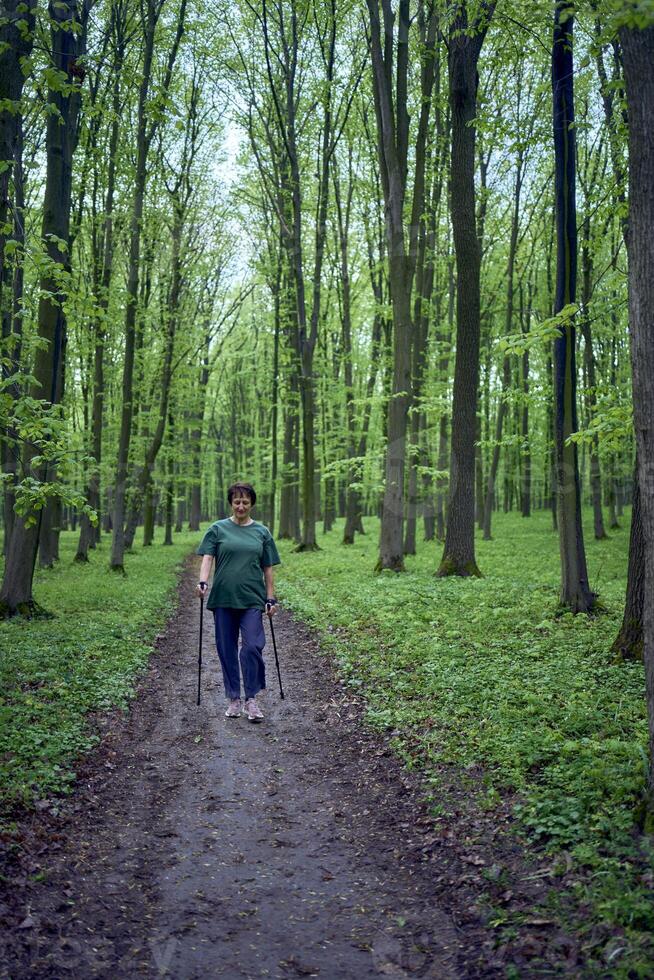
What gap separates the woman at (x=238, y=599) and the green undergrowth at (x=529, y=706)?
1314 millimetres

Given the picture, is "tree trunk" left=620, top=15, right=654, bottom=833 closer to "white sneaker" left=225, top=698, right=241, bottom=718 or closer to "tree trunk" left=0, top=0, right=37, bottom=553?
"white sneaker" left=225, top=698, right=241, bottom=718

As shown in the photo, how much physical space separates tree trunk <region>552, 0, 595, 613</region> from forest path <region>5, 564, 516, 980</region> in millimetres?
4539

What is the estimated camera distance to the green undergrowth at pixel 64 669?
546 cm

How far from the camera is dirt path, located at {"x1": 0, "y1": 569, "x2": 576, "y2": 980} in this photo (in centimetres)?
349

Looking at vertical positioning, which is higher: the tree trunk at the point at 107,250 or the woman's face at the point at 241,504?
the tree trunk at the point at 107,250

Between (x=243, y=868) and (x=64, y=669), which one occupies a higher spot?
(x=64, y=669)

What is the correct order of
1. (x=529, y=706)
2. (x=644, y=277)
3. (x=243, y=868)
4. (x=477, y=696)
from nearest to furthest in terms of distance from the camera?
1. (x=644, y=277)
2. (x=243, y=868)
3. (x=529, y=706)
4. (x=477, y=696)

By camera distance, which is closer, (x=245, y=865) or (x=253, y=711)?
(x=245, y=865)

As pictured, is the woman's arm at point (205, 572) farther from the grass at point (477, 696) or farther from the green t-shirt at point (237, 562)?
the grass at point (477, 696)

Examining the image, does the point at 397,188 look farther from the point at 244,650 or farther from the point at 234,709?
the point at 234,709

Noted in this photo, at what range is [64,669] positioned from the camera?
8.16 m

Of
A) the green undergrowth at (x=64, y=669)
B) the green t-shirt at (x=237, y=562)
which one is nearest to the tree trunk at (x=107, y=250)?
the green undergrowth at (x=64, y=669)

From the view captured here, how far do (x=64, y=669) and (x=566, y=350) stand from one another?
8011 millimetres

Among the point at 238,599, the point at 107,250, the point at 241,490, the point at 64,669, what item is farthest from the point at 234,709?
the point at 107,250
